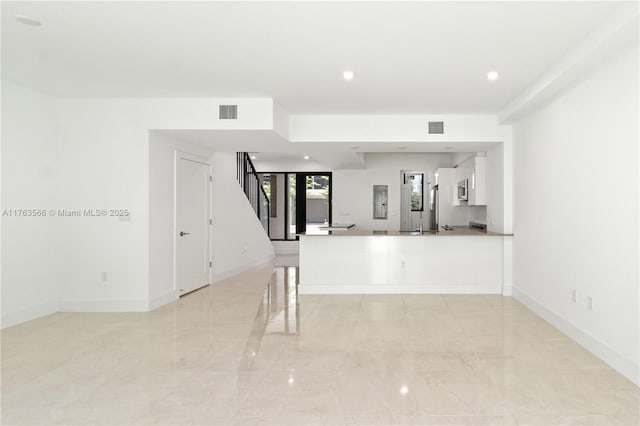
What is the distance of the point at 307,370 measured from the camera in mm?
3180

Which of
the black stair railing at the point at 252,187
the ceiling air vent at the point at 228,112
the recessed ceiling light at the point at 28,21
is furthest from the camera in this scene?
the black stair railing at the point at 252,187

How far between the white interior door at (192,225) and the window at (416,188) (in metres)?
5.22

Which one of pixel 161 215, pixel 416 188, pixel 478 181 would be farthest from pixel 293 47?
pixel 416 188

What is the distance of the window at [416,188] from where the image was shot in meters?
10.2

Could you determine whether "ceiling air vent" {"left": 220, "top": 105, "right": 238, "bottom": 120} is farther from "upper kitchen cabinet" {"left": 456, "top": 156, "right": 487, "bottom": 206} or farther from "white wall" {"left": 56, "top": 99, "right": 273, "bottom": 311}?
"upper kitchen cabinet" {"left": 456, "top": 156, "right": 487, "bottom": 206}

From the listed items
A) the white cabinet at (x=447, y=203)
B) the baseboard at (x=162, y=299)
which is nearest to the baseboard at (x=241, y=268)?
the baseboard at (x=162, y=299)

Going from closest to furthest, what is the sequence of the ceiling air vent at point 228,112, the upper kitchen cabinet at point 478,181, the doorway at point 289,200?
1. the ceiling air vent at point 228,112
2. the upper kitchen cabinet at point 478,181
3. the doorway at point 289,200

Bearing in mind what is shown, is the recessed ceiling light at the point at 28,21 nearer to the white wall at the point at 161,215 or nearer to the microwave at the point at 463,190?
the white wall at the point at 161,215

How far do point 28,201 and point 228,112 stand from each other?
2.45m

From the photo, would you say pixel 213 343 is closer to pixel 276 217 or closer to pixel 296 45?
pixel 296 45

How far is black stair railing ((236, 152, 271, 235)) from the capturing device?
902 centimetres

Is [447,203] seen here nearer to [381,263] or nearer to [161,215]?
[381,263]

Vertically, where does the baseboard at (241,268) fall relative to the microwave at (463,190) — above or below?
below

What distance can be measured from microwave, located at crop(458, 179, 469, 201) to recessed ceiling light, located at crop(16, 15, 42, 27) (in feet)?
21.3
